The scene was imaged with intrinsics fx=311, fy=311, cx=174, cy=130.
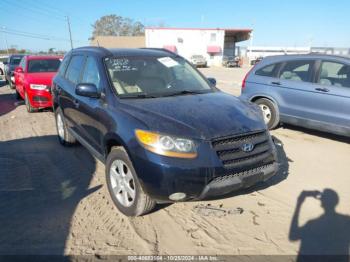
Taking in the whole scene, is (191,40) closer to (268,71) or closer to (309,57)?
(268,71)

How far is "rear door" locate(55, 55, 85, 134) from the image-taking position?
4828mm

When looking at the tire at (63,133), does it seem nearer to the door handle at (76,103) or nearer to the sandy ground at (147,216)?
the sandy ground at (147,216)

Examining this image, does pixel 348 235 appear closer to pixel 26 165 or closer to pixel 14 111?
pixel 26 165

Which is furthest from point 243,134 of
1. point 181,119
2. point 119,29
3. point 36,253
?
point 119,29

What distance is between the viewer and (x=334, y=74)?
6.07 meters

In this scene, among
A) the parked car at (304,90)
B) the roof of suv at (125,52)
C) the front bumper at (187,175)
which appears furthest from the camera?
the parked car at (304,90)

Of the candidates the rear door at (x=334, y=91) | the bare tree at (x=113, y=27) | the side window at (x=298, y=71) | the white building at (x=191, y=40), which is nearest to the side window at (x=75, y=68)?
the side window at (x=298, y=71)

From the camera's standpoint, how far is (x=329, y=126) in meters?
5.95

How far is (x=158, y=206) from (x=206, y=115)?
4.11 feet

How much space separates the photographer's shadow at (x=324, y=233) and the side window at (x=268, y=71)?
157 inches

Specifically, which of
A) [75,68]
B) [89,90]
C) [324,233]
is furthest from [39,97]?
[324,233]

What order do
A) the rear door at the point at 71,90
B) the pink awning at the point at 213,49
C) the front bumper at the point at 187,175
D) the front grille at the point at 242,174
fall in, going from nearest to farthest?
the front bumper at the point at 187,175 < the front grille at the point at 242,174 < the rear door at the point at 71,90 < the pink awning at the point at 213,49

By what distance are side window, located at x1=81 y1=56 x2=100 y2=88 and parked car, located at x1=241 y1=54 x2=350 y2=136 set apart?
4134 millimetres

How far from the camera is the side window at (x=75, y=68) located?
4.90 m
